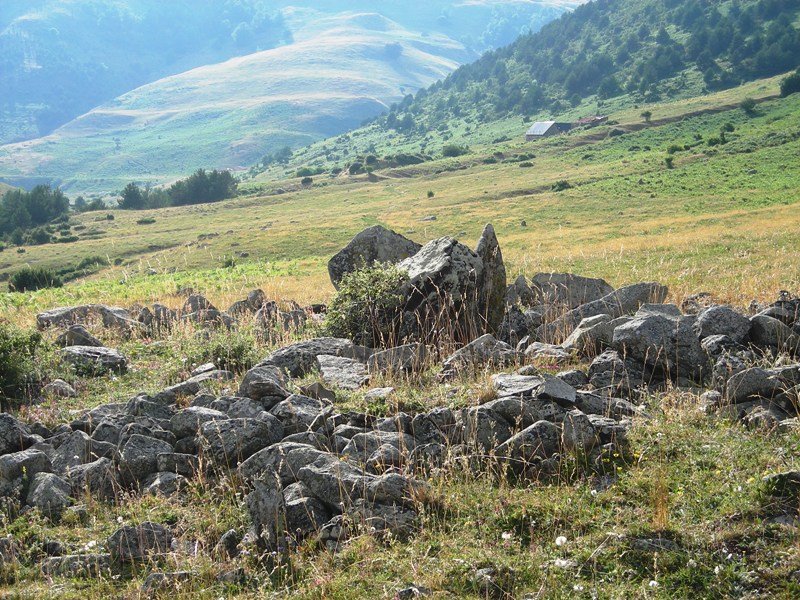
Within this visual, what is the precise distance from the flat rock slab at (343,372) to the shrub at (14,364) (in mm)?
4454

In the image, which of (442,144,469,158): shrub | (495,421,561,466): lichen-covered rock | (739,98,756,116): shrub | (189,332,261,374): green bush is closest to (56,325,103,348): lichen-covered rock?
(189,332,261,374): green bush

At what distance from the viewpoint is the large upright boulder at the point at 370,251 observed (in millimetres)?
18438

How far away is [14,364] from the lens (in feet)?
37.6

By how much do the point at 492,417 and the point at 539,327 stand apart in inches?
209

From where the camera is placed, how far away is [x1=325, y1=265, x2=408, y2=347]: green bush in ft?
44.5

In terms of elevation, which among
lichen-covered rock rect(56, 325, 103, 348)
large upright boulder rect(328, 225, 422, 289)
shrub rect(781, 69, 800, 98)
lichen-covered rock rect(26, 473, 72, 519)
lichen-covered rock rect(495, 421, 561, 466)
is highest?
shrub rect(781, 69, 800, 98)

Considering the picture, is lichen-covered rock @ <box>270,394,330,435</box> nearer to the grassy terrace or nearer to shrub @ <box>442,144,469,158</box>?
the grassy terrace

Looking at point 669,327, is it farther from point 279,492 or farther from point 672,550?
point 279,492

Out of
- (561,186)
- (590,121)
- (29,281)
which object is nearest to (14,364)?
(29,281)

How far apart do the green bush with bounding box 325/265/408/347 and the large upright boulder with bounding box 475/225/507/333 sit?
1562mm

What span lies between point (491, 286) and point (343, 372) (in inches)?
182

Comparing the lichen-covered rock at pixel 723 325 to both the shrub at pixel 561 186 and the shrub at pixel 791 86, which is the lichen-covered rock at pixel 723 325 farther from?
the shrub at pixel 791 86

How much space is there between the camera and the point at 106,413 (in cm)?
986

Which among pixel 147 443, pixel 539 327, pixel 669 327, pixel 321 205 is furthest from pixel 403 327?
pixel 321 205
